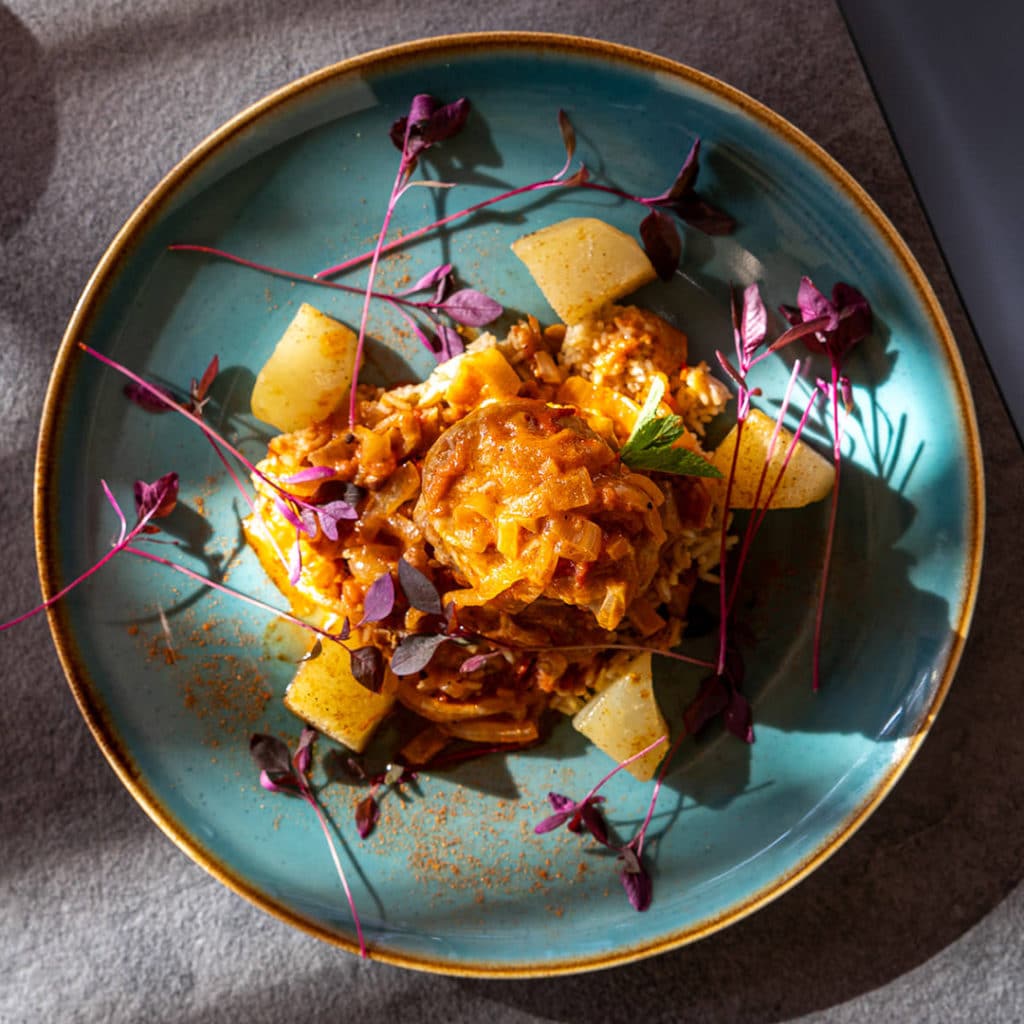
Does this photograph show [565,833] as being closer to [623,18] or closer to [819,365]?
[819,365]

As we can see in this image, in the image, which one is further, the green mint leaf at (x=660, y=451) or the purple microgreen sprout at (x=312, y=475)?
the purple microgreen sprout at (x=312, y=475)

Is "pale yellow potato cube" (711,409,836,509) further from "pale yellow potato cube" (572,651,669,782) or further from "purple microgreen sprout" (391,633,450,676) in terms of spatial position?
"purple microgreen sprout" (391,633,450,676)

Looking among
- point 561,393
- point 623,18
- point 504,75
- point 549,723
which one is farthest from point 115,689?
point 623,18

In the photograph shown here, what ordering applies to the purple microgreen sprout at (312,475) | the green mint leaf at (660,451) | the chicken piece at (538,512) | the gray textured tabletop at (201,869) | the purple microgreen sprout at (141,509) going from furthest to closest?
the gray textured tabletop at (201,869) < the purple microgreen sprout at (141,509) < the purple microgreen sprout at (312,475) < the green mint leaf at (660,451) < the chicken piece at (538,512)

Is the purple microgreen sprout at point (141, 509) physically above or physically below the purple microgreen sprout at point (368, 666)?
Answer: above

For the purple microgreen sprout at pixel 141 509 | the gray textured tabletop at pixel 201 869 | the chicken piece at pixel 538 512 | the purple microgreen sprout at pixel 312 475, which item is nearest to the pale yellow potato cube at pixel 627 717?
the chicken piece at pixel 538 512

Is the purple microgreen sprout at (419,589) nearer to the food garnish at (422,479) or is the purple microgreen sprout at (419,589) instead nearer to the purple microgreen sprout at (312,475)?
the food garnish at (422,479)
